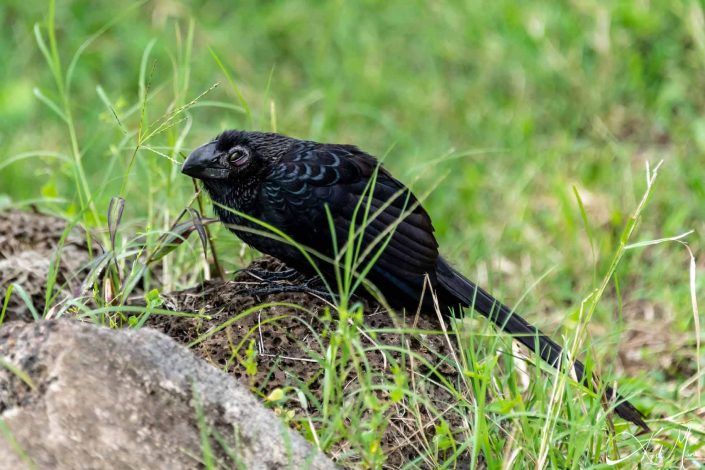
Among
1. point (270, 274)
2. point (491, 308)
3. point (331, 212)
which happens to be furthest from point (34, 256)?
point (491, 308)

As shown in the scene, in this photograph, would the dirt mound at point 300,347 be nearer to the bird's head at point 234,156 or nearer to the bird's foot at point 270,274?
the bird's foot at point 270,274

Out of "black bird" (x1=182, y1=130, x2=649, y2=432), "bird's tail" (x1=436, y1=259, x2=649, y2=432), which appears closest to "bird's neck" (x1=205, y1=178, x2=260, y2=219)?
"black bird" (x1=182, y1=130, x2=649, y2=432)

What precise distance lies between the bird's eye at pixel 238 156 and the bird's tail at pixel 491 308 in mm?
772

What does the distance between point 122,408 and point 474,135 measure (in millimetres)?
4515

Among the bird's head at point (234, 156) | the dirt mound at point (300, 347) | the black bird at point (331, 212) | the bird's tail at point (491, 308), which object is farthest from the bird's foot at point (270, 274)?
the bird's tail at point (491, 308)

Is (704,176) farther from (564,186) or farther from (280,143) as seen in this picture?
(280,143)

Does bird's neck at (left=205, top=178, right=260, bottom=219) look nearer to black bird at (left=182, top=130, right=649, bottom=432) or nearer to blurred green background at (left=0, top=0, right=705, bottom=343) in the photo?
black bird at (left=182, top=130, right=649, bottom=432)

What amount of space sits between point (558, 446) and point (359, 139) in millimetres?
3968

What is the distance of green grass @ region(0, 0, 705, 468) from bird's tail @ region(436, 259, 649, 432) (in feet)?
0.38

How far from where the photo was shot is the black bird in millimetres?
3537

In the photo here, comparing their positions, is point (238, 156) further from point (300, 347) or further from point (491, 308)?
point (491, 308)

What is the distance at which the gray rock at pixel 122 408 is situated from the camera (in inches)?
95.2

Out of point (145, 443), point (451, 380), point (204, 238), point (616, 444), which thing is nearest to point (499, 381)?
point (451, 380)

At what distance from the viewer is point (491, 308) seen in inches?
144
